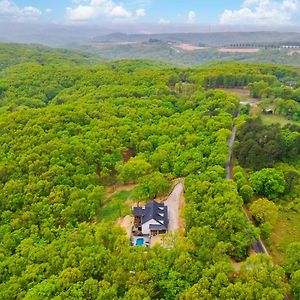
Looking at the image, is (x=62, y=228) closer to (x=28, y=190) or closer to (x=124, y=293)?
(x=28, y=190)

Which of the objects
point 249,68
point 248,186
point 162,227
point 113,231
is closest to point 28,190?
point 113,231

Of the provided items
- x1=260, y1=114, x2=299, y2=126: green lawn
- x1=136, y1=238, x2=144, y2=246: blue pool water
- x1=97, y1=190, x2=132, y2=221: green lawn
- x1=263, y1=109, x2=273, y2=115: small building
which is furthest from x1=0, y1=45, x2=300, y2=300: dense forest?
x1=263, y1=109, x2=273, y2=115: small building

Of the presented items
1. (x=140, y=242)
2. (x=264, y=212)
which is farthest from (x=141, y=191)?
(x=264, y=212)

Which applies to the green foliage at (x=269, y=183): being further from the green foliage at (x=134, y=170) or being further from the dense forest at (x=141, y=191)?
the green foliage at (x=134, y=170)

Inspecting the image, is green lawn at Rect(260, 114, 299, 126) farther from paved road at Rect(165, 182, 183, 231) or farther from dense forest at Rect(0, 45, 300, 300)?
paved road at Rect(165, 182, 183, 231)

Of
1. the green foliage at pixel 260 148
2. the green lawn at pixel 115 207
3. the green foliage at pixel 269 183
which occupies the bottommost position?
the green lawn at pixel 115 207

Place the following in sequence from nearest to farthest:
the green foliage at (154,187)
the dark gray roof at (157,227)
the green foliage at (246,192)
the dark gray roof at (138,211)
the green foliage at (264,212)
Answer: the dark gray roof at (157,227), the green foliage at (264,212), the dark gray roof at (138,211), the green foliage at (246,192), the green foliage at (154,187)

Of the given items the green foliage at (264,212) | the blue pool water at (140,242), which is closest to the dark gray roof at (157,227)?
the blue pool water at (140,242)

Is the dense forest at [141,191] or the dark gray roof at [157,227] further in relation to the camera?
the dark gray roof at [157,227]
